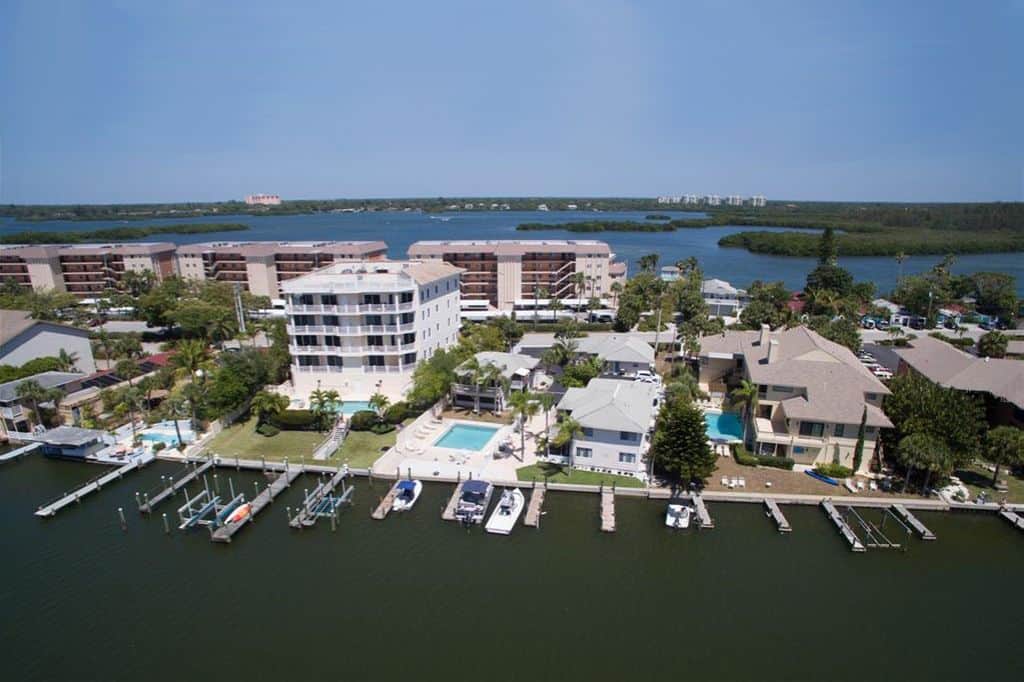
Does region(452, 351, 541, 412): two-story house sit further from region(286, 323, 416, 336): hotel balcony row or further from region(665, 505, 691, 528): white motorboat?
region(665, 505, 691, 528): white motorboat

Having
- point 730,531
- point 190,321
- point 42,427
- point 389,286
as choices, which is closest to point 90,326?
point 190,321

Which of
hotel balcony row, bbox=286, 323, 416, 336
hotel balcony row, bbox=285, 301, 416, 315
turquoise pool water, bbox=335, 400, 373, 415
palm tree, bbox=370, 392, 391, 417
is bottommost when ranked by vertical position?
turquoise pool water, bbox=335, 400, 373, 415

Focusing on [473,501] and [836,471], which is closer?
[473,501]

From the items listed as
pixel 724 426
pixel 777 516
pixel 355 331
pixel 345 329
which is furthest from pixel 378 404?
pixel 777 516

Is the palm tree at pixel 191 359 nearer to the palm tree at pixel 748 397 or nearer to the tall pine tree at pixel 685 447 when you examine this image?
the tall pine tree at pixel 685 447

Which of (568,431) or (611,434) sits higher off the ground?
(568,431)

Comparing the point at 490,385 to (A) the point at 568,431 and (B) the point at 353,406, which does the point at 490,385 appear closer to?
(B) the point at 353,406

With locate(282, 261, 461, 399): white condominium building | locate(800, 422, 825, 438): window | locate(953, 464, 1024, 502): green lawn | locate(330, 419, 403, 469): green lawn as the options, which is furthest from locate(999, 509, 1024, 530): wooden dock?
locate(282, 261, 461, 399): white condominium building
